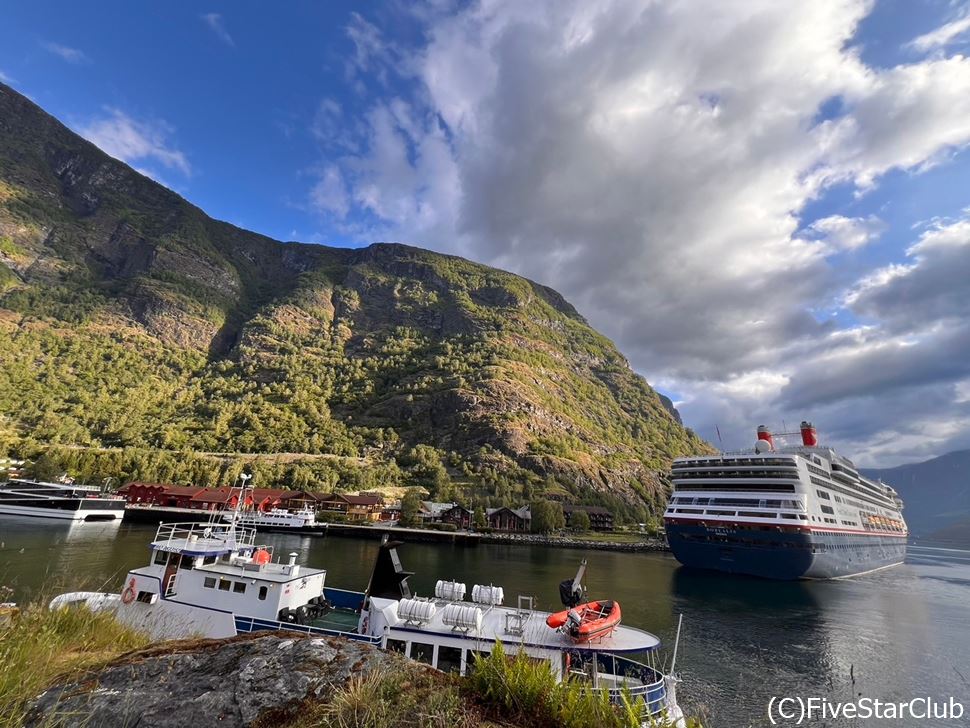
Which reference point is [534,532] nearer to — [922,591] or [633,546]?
[633,546]

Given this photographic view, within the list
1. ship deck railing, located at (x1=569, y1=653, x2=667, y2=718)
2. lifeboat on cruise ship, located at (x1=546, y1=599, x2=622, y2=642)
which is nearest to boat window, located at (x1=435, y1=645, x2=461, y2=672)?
lifeboat on cruise ship, located at (x1=546, y1=599, x2=622, y2=642)

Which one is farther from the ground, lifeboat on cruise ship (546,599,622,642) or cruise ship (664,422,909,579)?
cruise ship (664,422,909,579)

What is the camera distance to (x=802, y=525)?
55.2m

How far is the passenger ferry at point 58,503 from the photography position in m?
82.0

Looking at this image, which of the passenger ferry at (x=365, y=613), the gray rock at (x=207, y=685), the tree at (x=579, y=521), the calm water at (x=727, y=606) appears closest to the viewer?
the gray rock at (x=207, y=685)

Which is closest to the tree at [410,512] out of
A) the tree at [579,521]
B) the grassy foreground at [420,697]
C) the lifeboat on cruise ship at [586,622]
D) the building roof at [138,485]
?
the tree at [579,521]

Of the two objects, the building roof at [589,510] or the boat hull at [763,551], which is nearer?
the boat hull at [763,551]

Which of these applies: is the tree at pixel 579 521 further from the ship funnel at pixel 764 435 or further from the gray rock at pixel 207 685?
→ the gray rock at pixel 207 685

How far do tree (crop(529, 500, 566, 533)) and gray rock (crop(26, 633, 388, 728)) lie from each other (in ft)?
350

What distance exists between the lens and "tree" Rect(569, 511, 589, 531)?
4434 inches

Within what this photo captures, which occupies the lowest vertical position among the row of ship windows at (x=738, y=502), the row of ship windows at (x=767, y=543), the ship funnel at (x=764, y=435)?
the row of ship windows at (x=767, y=543)

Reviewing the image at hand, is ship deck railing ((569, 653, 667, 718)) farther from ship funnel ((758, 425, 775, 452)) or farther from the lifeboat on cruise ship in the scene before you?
ship funnel ((758, 425, 775, 452))

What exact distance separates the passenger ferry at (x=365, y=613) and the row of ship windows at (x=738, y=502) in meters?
45.1

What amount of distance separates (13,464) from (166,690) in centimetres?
14389
